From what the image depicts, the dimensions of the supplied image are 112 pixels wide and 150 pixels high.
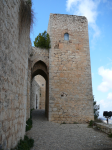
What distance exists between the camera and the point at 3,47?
2.71 m

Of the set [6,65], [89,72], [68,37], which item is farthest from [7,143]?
[68,37]

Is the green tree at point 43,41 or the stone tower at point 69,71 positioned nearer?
the stone tower at point 69,71

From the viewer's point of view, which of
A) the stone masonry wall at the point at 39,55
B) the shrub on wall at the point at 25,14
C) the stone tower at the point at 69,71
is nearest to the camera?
the shrub on wall at the point at 25,14

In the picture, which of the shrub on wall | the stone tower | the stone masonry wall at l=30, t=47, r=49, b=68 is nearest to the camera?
the shrub on wall

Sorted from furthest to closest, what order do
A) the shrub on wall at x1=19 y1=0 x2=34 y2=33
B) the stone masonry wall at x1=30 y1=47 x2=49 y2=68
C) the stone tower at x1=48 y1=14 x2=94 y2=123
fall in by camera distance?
1. the stone masonry wall at x1=30 y1=47 x2=49 y2=68
2. the stone tower at x1=48 y1=14 x2=94 y2=123
3. the shrub on wall at x1=19 y1=0 x2=34 y2=33

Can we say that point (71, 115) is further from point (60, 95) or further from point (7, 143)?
point (7, 143)

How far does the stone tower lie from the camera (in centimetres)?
842

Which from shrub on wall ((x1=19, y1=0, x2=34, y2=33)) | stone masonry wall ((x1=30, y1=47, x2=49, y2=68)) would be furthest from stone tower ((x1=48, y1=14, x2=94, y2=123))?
shrub on wall ((x1=19, y1=0, x2=34, y2=33))

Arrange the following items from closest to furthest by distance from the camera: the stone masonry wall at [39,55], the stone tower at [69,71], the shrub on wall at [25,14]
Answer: the shrub on wall at [25,14] → the stone tower at [69,71] → the stone masonry wall at [39,55]

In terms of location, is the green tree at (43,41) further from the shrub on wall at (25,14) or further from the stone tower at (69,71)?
the shrub on wall at (25,14)

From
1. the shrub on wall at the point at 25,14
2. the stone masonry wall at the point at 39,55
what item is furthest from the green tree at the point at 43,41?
the shrub on wall at the point at 25,14

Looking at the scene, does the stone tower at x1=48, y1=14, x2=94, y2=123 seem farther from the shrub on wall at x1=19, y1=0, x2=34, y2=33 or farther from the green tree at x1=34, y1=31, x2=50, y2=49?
the shrub on wall at x1=19, y1=0, x2=34, y2=33

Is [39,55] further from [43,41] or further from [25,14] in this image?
[25,14]

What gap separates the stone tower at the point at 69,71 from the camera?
27.6 ft
